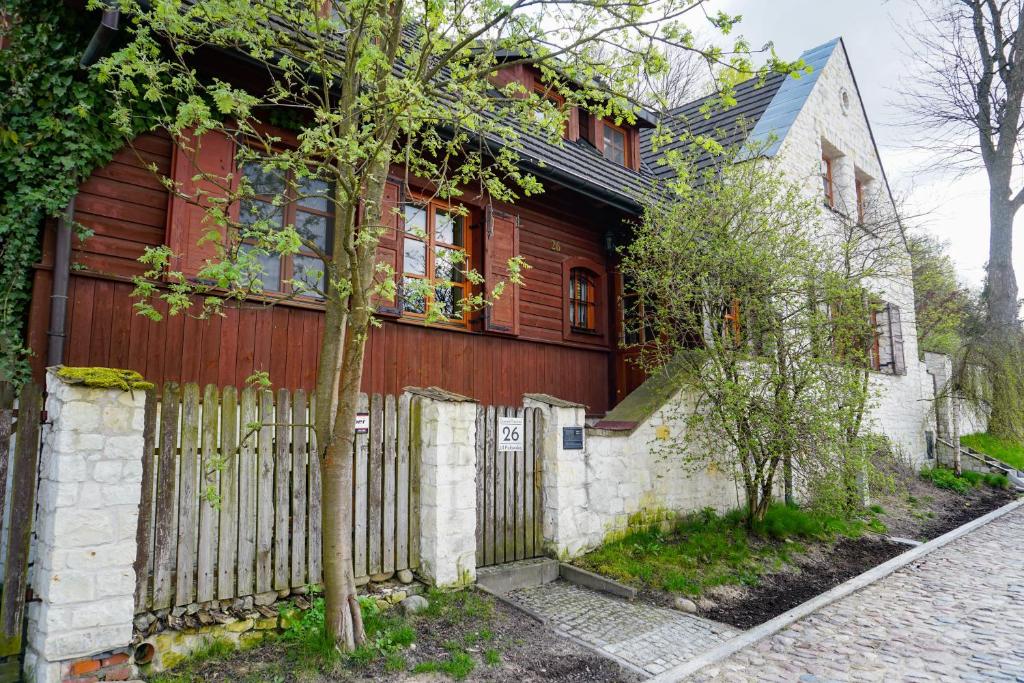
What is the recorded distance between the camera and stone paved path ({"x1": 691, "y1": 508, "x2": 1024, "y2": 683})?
3.87 m

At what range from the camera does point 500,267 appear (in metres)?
7.66

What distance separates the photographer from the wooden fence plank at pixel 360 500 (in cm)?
436

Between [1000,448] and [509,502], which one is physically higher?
[509,502]

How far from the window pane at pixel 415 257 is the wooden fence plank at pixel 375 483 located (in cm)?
269

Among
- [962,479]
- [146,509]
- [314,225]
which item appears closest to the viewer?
[146,509]

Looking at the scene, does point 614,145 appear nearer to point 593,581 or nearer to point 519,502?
point 519,502

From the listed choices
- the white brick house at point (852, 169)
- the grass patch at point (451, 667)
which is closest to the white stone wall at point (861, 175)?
the white brick house at point (852, 169)

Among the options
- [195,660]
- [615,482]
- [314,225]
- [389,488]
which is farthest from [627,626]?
[314,225]

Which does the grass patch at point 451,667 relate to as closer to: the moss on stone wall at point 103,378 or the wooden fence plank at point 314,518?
the wooden fence plank at point 314,518

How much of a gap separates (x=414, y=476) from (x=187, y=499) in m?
1.71

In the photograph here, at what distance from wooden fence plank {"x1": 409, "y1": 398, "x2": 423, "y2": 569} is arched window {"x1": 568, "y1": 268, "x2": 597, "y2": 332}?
14.8ft

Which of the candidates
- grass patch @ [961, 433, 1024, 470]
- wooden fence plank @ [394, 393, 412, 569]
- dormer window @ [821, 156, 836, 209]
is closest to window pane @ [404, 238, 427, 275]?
wooden fence plank @ [394, 393, 412, 569]

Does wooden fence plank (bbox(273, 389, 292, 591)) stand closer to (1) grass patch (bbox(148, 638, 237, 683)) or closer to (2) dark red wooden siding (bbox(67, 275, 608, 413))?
(1) grass patch (bbox(148, 638, 237, 683))

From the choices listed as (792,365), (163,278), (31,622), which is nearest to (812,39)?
(792,365)
